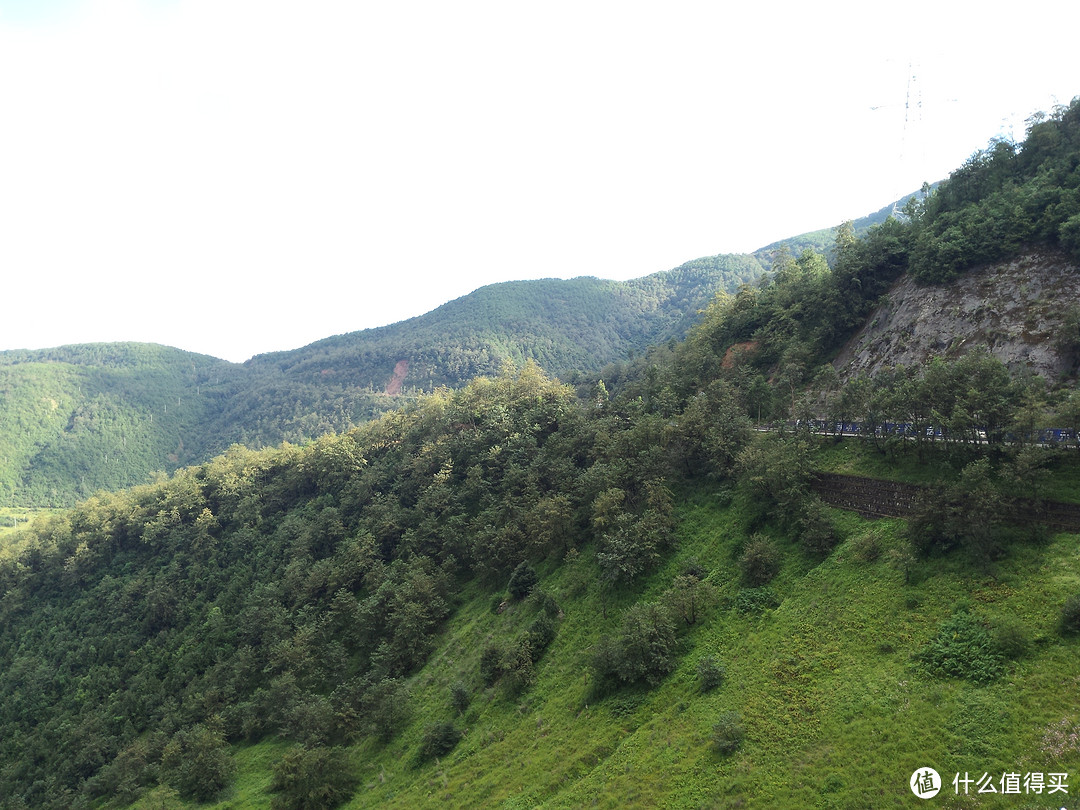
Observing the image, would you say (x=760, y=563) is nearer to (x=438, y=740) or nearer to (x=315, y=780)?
(x=438, y=740)

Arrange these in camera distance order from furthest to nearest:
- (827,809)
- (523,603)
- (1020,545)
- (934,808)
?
(523,603) → (1020,545) → (827,809) → (934,808)

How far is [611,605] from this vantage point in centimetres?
3406

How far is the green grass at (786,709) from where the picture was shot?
16.9m

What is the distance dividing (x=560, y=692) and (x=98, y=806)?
132ft

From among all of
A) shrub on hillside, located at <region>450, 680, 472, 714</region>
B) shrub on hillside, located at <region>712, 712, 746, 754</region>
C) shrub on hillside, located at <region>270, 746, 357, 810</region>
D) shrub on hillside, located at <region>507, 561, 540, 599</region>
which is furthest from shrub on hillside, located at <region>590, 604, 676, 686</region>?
shrub on hillside, located at <region>270, 746, 357, 810</region>

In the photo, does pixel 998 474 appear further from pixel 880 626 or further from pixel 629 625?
pixel 629 625

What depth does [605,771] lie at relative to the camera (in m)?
23.0

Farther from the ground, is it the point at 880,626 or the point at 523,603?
the point at 880,626

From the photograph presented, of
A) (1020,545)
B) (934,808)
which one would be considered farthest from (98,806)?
(1020,545)

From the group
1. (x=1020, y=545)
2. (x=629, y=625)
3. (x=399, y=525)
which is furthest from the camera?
(x=399, y=525)

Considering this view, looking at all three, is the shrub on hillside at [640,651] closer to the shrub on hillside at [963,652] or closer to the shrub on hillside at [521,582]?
the shrub on hillside at [963,652]

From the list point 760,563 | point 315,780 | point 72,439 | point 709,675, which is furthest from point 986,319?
point 72,439

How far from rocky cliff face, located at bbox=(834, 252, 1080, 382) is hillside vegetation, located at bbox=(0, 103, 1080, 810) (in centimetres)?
261

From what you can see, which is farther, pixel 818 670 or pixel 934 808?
pixel 818 670
